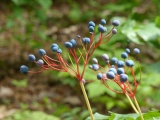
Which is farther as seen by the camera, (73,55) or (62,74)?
(62,74)

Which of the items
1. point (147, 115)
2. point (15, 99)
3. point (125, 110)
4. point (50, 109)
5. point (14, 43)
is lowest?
point (147, 115)

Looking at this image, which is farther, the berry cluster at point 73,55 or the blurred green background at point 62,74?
the blurred green background at point 62,74

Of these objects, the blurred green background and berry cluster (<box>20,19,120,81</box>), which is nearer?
berry cluster (<box>20,19,120,81</box>)

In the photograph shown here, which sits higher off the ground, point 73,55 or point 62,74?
point 62,74

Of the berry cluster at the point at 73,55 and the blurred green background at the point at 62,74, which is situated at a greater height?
the blurred green background at the point at 62,74

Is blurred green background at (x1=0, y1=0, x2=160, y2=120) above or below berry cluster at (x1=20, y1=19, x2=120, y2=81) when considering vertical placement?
above

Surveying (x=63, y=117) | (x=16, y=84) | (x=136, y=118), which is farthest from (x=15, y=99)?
(x=136, y=118)

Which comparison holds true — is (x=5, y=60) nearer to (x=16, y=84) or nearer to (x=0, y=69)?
(x=0, y=69)

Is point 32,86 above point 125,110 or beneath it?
above
